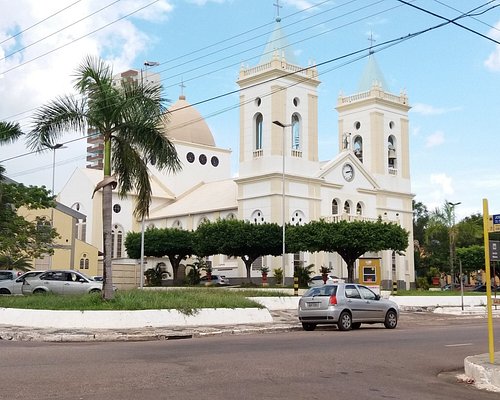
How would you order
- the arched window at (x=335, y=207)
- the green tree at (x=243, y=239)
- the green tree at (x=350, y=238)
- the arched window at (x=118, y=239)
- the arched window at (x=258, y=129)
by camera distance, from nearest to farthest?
the green tree at (x=350, y=238) → the green tree at (x=243, y=239) → the arched window at (x=258, y=129) → the arched window at (x=335, y=207) → the arched window at (x=118, y=239)

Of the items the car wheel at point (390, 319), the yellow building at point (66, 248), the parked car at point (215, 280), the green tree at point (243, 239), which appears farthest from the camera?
the parked car at point (215, 280)

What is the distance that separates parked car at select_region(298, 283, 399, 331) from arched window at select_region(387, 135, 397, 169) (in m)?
46.3

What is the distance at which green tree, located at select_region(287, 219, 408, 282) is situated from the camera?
46.1 metres

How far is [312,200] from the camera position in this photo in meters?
58.0

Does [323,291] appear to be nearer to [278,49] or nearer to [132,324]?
[132,324]

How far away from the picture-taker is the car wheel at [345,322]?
69.3 feet

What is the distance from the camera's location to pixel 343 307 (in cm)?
2128

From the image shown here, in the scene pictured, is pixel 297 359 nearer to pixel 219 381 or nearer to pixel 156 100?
pixel 219 381

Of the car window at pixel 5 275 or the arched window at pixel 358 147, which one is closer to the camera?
the car window at pixel 5 275

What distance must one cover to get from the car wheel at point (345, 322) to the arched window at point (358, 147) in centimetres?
4766

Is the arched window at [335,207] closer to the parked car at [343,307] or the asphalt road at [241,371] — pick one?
the parked car at [343,307]

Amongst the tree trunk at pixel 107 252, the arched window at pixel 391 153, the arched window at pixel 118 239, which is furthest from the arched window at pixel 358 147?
the tree trunk at pixel 107 252

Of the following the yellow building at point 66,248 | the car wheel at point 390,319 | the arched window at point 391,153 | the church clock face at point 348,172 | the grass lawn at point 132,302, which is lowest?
the car wheel at point 390,319

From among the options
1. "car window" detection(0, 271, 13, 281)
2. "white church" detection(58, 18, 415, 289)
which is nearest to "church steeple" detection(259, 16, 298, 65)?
"white church" detection(58, 18, 415, 289)
